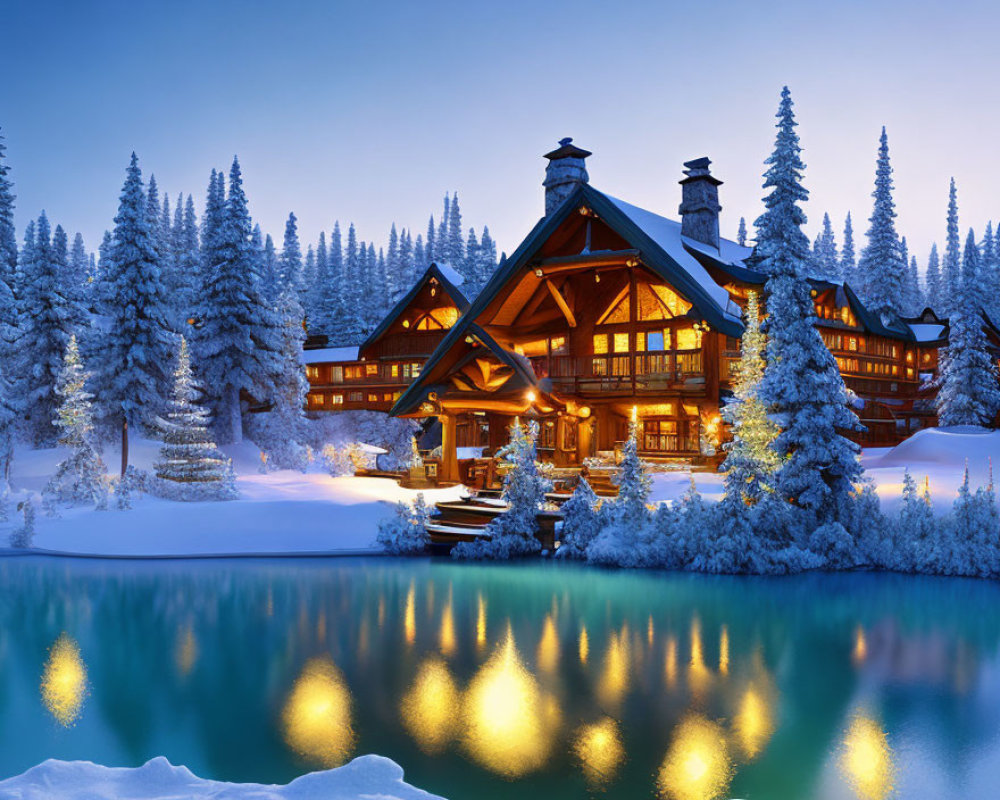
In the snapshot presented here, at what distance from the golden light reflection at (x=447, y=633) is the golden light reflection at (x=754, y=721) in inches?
163

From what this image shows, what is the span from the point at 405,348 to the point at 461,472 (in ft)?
78.4

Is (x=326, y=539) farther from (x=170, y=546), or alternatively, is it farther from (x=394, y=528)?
(x=170, y=546)

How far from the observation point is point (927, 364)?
46.5 metres

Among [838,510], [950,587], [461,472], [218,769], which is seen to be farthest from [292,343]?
[218,769]

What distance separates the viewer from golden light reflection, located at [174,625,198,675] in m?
10.8

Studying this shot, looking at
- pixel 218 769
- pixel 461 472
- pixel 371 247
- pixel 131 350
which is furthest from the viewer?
pixel 371 247

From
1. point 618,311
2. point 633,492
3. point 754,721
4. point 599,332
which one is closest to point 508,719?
point 754,721

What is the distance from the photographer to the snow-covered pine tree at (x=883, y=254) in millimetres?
48125

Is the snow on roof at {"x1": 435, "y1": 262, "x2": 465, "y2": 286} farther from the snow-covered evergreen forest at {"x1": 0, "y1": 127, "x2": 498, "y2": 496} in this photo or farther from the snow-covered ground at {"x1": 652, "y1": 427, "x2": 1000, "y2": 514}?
the snow-covered ground at {"x1": 652, "y1": 427, "x2": 1000, "y2": 514}

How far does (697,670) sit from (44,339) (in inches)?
1533

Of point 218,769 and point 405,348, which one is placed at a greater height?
point 405,348

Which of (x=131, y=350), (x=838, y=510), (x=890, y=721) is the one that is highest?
(x=131, y=350)

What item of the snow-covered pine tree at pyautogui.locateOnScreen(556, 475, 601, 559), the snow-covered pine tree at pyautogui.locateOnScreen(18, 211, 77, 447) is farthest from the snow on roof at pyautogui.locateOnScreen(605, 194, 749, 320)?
the snow-covered pine tree at pyautogui.locateOnScreen(18, 211, 77, 447)

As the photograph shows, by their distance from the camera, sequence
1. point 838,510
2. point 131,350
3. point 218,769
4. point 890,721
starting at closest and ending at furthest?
1. point 218,769
2. point 890,721
3. point 838,510
4. point 131,350
